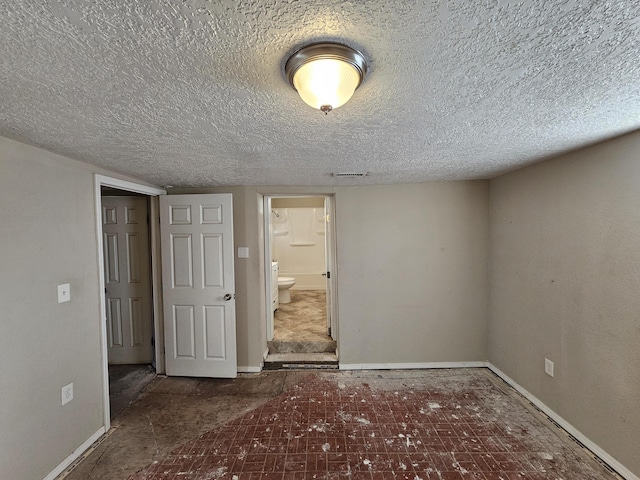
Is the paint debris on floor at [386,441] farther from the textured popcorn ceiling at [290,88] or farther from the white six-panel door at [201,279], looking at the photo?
the textured popcorn ceiling at [290,88]

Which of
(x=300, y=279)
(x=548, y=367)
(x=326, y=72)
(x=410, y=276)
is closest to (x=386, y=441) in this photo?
(x=548, y=367)

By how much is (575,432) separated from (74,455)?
3.58 metres

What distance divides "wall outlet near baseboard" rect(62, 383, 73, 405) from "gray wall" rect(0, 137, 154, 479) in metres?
0.04

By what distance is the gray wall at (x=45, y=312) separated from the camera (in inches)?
63.1

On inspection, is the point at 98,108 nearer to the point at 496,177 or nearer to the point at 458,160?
the point at 458,160

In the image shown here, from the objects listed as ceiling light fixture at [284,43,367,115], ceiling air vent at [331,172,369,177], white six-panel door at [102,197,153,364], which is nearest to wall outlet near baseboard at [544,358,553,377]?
ceiling air vent at [331,172,369,177]

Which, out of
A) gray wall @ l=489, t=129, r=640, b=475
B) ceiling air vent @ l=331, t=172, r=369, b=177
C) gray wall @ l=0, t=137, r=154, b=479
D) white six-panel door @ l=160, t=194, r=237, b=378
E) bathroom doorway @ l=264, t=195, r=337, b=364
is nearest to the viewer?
gray wall @ l=0, t=137, r=154, b=479

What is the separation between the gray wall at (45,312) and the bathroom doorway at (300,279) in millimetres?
1740

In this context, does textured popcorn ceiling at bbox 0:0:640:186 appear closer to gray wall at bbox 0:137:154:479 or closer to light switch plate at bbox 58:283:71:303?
gray wall at bbox 0:137:154:479

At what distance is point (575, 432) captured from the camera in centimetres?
210

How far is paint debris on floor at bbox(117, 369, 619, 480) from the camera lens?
72.1 inches

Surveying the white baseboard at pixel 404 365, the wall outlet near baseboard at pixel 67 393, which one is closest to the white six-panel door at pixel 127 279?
the wall outlet near baseboard at pixel 67 393

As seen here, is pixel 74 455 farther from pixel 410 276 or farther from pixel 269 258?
pixel 410 276

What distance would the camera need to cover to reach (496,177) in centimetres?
303
